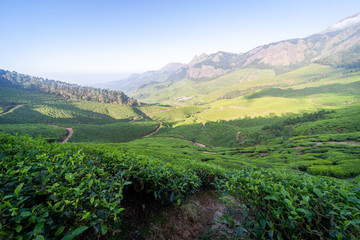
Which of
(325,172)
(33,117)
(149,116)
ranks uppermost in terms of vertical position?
(33,117)

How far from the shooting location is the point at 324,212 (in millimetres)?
2436

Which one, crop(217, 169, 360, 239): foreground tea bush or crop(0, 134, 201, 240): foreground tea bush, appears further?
crop(217, 169, 360, 239): foreground tea bush

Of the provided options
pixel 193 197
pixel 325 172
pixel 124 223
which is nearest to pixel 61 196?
pixel 124 223

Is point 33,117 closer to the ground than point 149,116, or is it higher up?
higher up

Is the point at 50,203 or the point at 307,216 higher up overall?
the point at 50,203

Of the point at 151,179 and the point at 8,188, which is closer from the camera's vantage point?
the point at 8,188

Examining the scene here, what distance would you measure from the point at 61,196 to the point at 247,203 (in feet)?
11.8

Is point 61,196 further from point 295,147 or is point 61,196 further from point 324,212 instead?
point 295,147

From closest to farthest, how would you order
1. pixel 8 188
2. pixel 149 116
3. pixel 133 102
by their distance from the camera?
1. pixel 8 188
2. pixel 149 116
3. pixel 133 102

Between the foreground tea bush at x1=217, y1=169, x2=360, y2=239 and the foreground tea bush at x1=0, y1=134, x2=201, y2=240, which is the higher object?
the foreground tea bush at x1=0, y1=134, x2=201, y2=240

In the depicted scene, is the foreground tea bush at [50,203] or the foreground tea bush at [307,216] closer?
the foreground tea bush at [50,203]

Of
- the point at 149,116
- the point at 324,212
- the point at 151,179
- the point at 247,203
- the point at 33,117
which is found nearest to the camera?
the point at 324,212

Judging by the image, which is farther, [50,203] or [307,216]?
[307,216]

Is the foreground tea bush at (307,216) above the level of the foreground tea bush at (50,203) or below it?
below
